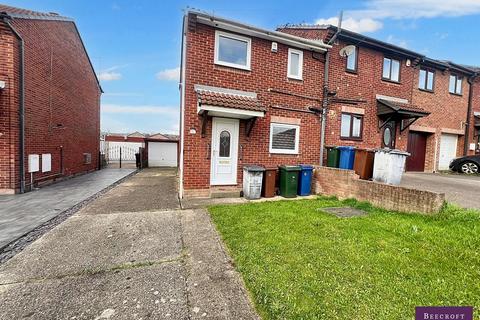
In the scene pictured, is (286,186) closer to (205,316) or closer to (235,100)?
(235,100)

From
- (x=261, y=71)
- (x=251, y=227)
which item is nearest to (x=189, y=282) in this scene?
(x=251, y=227)

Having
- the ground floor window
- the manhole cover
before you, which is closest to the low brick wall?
the manhole cover

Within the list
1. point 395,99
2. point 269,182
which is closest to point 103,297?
point 269,182

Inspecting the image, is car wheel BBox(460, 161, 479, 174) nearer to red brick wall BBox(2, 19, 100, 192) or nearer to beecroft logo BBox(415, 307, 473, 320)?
beecroft logo BBox(415, 307, 473, 320)

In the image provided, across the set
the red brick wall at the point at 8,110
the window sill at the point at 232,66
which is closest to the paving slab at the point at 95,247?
the red brick wall at the point at 8,110

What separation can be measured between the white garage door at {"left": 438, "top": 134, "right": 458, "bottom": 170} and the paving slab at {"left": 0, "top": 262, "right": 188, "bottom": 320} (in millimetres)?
16691

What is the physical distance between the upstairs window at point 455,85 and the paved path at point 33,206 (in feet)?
63.9

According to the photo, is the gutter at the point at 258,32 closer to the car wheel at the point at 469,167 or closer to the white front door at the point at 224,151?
the white front door at the point at 224,151

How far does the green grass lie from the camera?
2.37 m

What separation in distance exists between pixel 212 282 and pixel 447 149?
56.0 ft

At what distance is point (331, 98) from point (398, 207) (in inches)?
208

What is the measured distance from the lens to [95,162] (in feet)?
52.8

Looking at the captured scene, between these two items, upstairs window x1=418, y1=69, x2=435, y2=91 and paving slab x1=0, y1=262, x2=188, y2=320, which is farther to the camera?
upstairs window x1=418, y1=69, x2=435, y2=91

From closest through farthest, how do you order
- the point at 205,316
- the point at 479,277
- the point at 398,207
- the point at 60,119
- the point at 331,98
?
1. the point at 205,316
2. the point at 479,277
3. the point at 398,207
4. the point at 331,98
5. the point at 60,119
